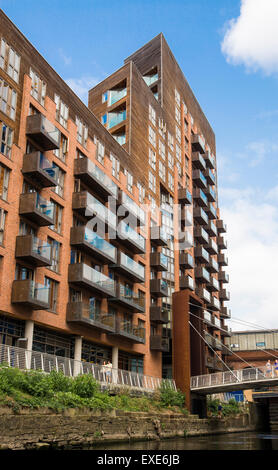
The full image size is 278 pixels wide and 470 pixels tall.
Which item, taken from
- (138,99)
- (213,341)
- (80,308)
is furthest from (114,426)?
(213,341)

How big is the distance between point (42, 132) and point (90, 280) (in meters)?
10.6

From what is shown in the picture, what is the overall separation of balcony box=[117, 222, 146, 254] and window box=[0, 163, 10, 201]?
43.9 ft

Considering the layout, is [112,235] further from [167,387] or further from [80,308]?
[167,387]

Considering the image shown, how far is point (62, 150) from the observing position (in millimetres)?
36531

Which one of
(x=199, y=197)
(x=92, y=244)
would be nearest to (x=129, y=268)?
(x=92, y=244)

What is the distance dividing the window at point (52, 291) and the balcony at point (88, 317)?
130 cm

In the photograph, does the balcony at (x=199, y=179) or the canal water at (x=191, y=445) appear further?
the balcony at (x=199, y=179)

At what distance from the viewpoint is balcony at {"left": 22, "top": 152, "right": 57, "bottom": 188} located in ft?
101

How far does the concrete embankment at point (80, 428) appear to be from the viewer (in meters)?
19.1

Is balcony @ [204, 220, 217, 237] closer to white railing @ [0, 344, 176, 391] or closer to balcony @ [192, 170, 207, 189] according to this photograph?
balcony @ [192, 170, 207, 189]

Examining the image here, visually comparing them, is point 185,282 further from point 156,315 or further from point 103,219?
point 103,219

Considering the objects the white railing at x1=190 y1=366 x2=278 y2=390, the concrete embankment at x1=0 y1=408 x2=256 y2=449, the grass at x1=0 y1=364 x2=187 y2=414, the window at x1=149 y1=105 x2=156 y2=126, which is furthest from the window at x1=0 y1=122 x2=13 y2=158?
the window at x1=149 y1=105 x2=156 y2=126

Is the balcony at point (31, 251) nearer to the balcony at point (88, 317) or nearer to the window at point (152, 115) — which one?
the balcony at point (88, 317)

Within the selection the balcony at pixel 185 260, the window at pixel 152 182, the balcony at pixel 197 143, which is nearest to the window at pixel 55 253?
the window at pixel 152 182
